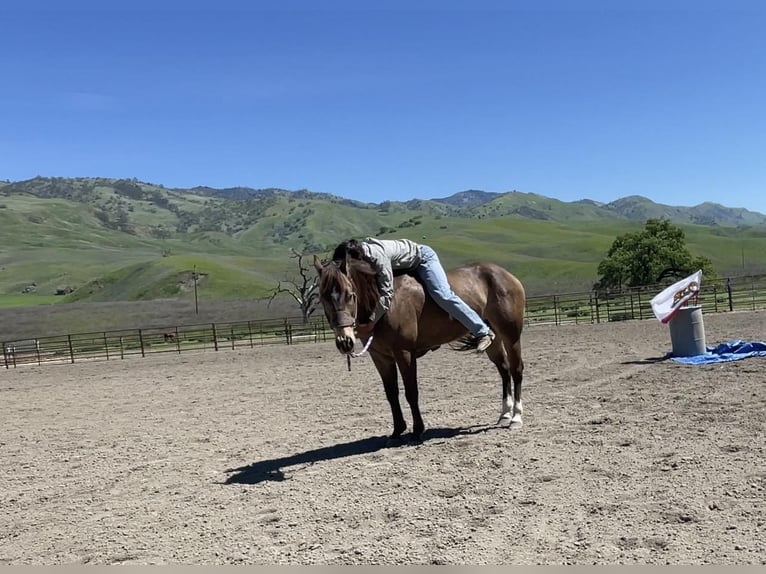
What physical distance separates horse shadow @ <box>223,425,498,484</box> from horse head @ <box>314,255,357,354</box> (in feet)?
4.45

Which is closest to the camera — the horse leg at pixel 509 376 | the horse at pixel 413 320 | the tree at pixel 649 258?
the horse at pixel 413 320

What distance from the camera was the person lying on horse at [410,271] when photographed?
228 inches

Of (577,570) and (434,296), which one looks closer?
(577,570)

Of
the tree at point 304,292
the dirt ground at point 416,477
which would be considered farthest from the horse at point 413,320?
the dirt ground at point 416,477

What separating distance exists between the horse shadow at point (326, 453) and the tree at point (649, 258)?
42.2 m

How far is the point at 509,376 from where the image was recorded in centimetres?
707

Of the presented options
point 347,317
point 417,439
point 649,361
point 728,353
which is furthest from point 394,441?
point 728,353

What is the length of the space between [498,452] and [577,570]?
2.40 metres

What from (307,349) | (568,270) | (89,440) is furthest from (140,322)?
(568,270)

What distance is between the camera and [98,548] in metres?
4.16

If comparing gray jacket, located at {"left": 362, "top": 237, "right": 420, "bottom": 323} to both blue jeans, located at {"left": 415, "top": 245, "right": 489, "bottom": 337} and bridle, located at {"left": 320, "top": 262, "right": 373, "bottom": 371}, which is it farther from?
bridle, located at {"left": 320, "top": 262, "right": 373, "bottom": 371}

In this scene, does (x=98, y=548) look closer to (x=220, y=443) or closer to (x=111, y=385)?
(x=220, y=443)

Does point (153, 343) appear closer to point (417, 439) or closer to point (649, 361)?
point (649, 361)

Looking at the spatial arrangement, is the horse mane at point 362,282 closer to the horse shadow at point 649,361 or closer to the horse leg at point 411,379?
the horse leg at point 411,379
